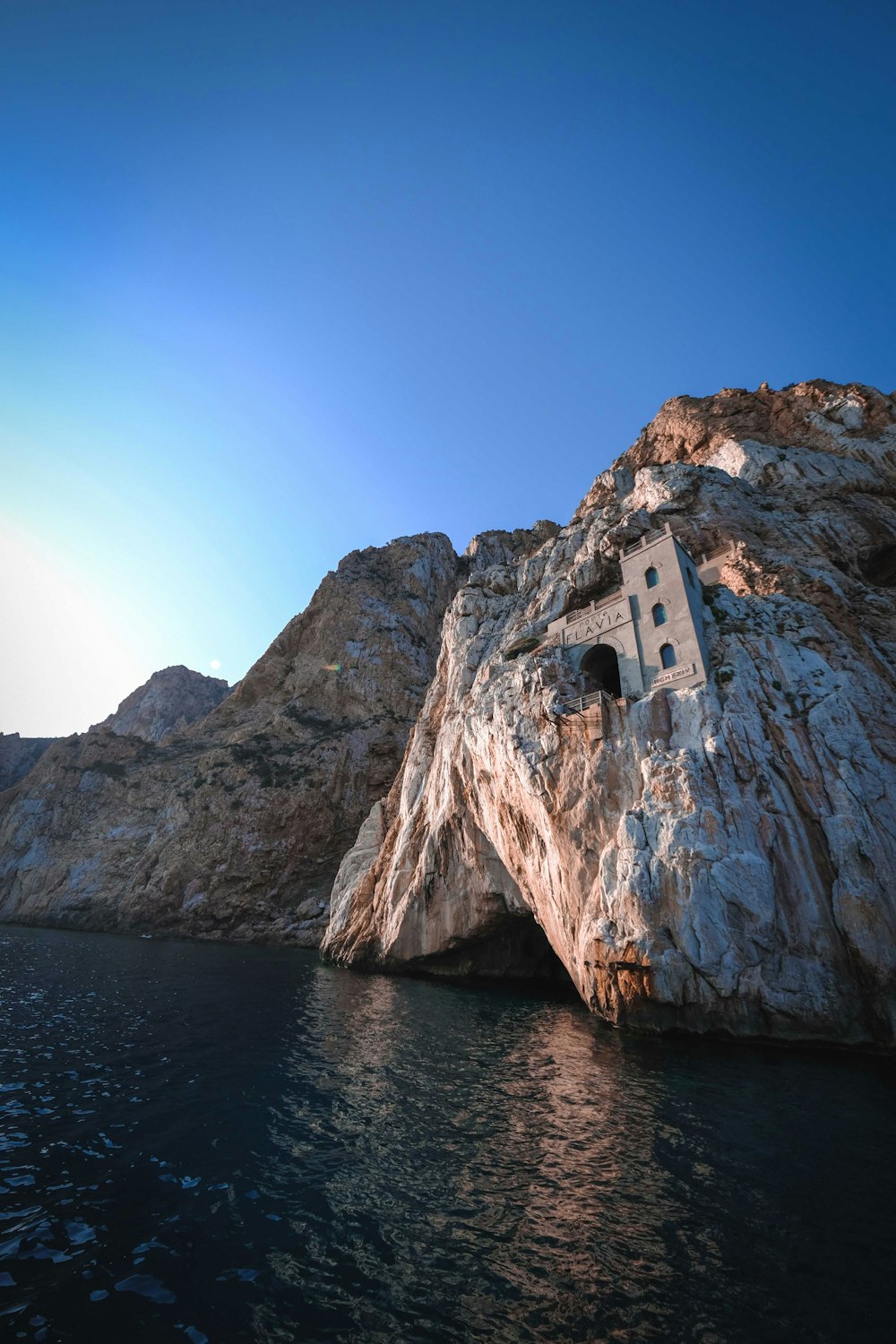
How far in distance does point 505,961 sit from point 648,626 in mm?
23783

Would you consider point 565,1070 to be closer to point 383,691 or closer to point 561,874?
point 561,874

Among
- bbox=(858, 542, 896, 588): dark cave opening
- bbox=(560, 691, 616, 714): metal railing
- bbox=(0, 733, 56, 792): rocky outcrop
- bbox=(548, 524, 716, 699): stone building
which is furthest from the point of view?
bbox=(0, 733, 56, 792): rocky outcrop

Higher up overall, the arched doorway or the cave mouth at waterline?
the arched doorway

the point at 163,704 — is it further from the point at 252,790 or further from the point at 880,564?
the point at 880,564

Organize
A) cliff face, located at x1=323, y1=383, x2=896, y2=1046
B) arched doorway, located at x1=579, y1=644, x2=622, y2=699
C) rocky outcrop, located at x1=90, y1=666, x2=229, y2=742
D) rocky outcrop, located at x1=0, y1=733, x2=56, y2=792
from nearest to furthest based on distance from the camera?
cliff face, located at x1=323, y1=383, x2=896, y2=1046 → arched doorway, located at x1=579, y1=644, x2=622, y2=699 → rocky outcrop, located at x1=0, y1=733, x2=56, y2=792 → rocky outcrop, located at x1=90, y1=666, x2=229, y2=742

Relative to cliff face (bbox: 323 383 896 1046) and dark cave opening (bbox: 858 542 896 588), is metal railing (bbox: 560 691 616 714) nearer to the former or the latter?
cliff face (bbox: 323 383 896 1046)

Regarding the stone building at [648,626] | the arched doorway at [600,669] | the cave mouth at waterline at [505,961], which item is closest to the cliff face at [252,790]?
the cave mouth at waterline at [505,961]

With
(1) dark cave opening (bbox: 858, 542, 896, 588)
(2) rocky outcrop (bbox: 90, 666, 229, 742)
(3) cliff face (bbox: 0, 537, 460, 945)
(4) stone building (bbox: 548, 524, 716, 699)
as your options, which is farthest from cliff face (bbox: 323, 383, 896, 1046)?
(2) rocky outcrop (bbox: 90, 666, 229, 742)

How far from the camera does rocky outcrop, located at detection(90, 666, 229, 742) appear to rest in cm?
12338

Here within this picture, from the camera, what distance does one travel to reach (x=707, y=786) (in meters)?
21.4

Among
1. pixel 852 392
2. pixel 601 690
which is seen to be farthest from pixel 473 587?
pixel 852 392

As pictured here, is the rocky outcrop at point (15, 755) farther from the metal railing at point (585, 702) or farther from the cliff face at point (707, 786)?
the metal railing at point (585, 702)

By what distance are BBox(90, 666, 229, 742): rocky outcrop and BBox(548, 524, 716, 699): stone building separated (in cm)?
11060

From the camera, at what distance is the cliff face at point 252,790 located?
59.7 meters
